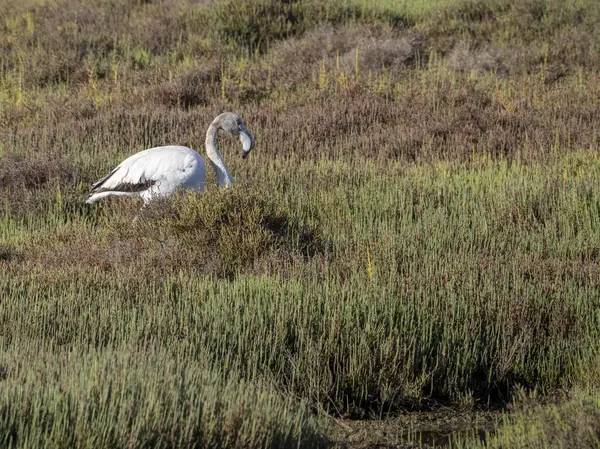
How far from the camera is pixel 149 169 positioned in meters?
7.51

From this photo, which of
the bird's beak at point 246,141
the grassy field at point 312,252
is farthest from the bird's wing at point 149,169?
the bird's beak at point 246,141

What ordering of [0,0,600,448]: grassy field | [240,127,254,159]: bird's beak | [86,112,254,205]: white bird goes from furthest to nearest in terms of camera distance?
1. [240,127,254,159]: bird's beak
2. [86,112,254,205]: white bird
3. [0,0,600,448]: grassy field

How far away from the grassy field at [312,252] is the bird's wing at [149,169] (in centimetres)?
25

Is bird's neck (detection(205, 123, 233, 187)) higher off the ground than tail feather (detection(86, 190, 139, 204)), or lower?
higher

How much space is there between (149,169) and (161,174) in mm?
131

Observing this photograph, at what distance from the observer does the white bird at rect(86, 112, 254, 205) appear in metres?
7.43

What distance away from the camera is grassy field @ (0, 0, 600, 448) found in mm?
3680

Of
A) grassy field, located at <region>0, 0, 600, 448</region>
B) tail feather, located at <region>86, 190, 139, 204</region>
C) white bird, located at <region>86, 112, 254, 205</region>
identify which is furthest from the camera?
tail feather, located at <region>86, 190, 139, 204</region>

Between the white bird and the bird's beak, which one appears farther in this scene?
the bird's beak

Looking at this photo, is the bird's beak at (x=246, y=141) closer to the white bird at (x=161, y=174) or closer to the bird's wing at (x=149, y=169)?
the white bird at (x=161, y=174)

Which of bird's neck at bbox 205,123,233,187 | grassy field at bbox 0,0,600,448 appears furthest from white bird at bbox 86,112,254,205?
grassy field at bbox 0,0,600,448

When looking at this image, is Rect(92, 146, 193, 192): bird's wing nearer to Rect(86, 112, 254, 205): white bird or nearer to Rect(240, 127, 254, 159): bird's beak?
Rect(86, 112, 254, 205): white bird

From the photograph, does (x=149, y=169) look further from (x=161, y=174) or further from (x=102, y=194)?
(x=102, y=194)

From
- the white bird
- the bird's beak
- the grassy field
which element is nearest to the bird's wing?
the white bird
